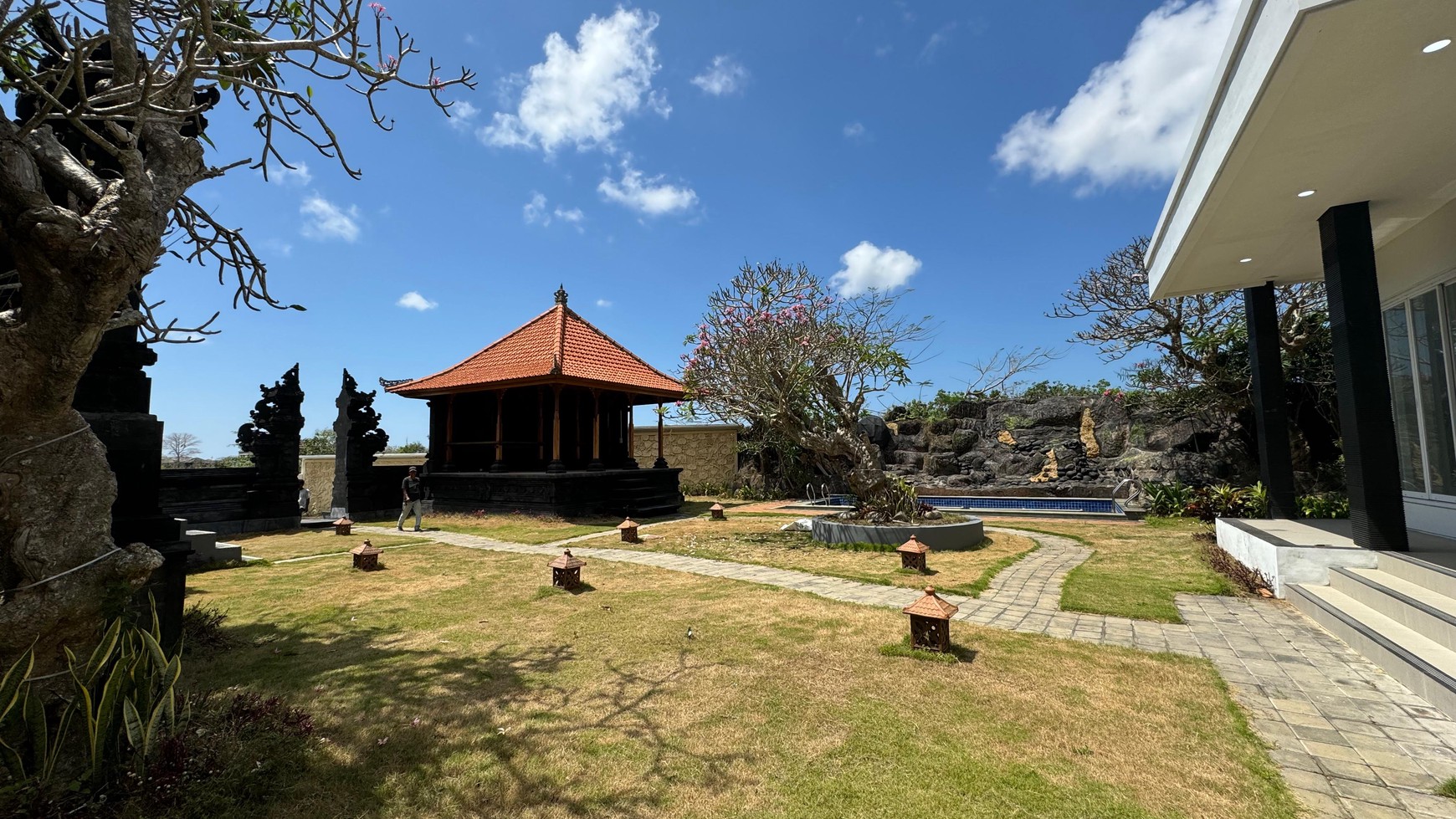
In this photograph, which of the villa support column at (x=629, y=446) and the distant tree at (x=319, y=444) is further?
the distant tree at (x=319, y=444)

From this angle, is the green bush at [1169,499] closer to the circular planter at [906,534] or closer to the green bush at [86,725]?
the circular planter at [906,534]

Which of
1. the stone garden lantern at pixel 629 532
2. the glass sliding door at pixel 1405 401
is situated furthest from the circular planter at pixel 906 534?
the glass sliding door at pixel 1405 401

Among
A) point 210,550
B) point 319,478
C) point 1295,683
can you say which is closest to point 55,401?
point 1295,683

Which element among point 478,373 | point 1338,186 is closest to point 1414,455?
point 1338,186

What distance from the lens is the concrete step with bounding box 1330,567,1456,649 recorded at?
401cm

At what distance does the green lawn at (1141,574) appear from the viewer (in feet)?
18.9

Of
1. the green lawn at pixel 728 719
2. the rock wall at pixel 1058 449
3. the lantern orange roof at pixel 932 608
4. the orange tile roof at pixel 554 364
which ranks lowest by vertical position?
the green lawn at pixel 728 719

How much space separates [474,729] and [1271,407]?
1110 cm

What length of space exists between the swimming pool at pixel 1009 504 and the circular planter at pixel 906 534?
4920 mm

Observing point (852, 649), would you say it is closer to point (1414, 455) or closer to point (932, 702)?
point (932, 702)

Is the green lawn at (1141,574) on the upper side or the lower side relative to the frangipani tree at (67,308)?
lower

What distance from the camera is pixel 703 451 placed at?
21.0m

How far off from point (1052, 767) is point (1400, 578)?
5.07m

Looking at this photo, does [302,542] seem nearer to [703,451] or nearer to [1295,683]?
[703,451]
